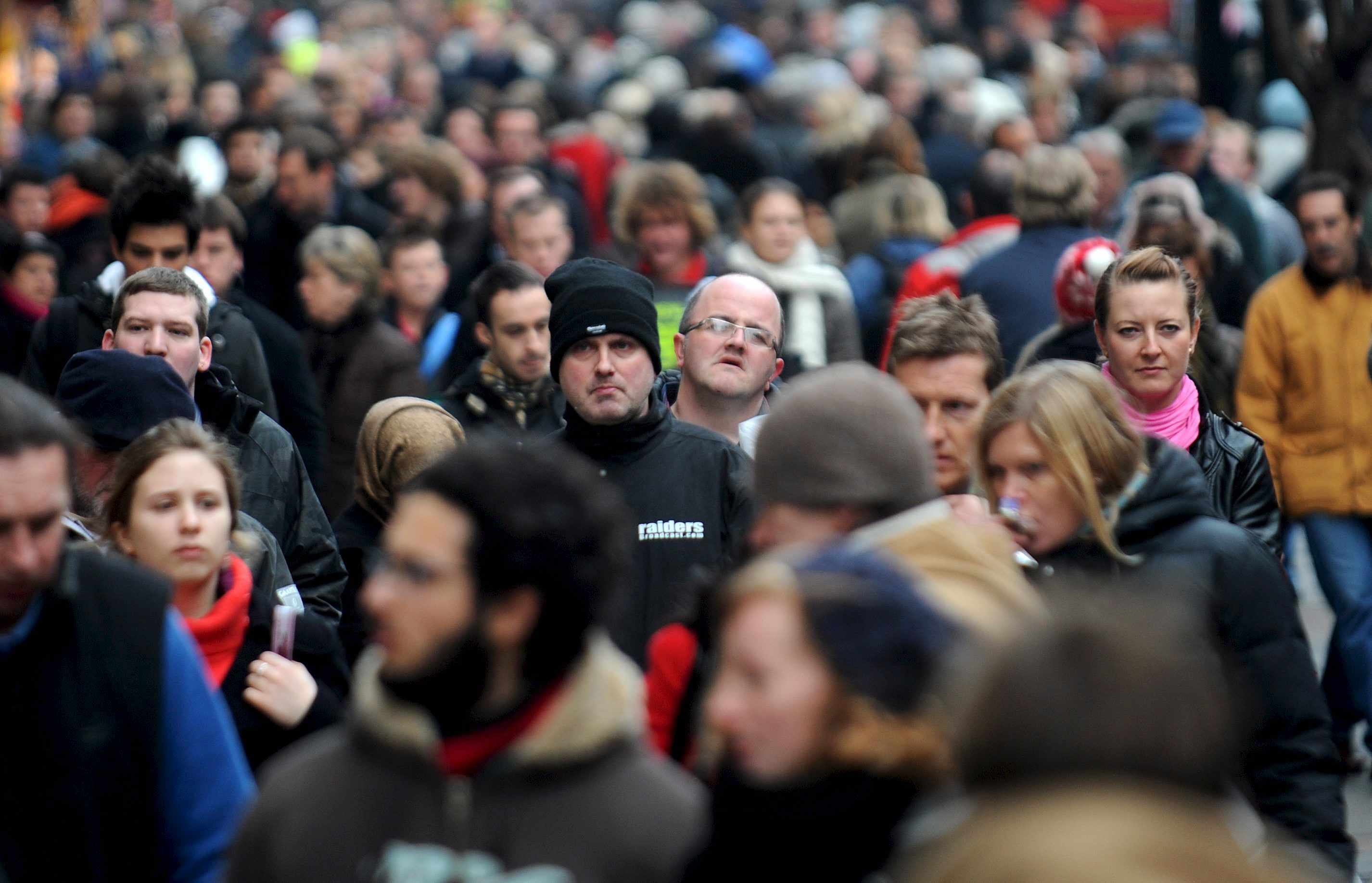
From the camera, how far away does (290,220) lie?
10.9 m

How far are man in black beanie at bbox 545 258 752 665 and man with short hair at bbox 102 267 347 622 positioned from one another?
82cm

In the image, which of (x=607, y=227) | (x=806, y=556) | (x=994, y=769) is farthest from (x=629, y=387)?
(x=607, y=227)

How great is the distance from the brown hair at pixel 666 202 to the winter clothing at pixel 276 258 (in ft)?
7.44

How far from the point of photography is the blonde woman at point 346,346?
8.59m

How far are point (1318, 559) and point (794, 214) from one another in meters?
2.84

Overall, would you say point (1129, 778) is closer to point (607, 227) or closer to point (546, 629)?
point (546, 629)

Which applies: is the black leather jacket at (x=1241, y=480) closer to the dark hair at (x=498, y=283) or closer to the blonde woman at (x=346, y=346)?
the dark hair at (x=498, y=283)

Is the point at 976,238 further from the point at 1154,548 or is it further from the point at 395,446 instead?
the point at 1154,548

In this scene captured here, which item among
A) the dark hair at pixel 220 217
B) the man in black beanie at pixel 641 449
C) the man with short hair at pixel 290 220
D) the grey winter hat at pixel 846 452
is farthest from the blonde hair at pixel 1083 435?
the man with short hair at pixel 290 220

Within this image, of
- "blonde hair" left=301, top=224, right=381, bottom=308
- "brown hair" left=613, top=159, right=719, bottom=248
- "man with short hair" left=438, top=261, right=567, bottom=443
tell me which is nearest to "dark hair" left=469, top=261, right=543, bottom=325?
"man with short hair" left=438, top=261, right=567, bottom=443

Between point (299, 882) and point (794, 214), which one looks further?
point (794, 214)

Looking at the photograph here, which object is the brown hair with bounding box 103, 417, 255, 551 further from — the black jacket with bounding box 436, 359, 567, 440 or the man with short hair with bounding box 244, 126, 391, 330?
the man with short hair with bounding box 244, 126, 391, 330

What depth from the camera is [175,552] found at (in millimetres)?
4414

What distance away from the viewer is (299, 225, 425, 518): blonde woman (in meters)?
8.59
